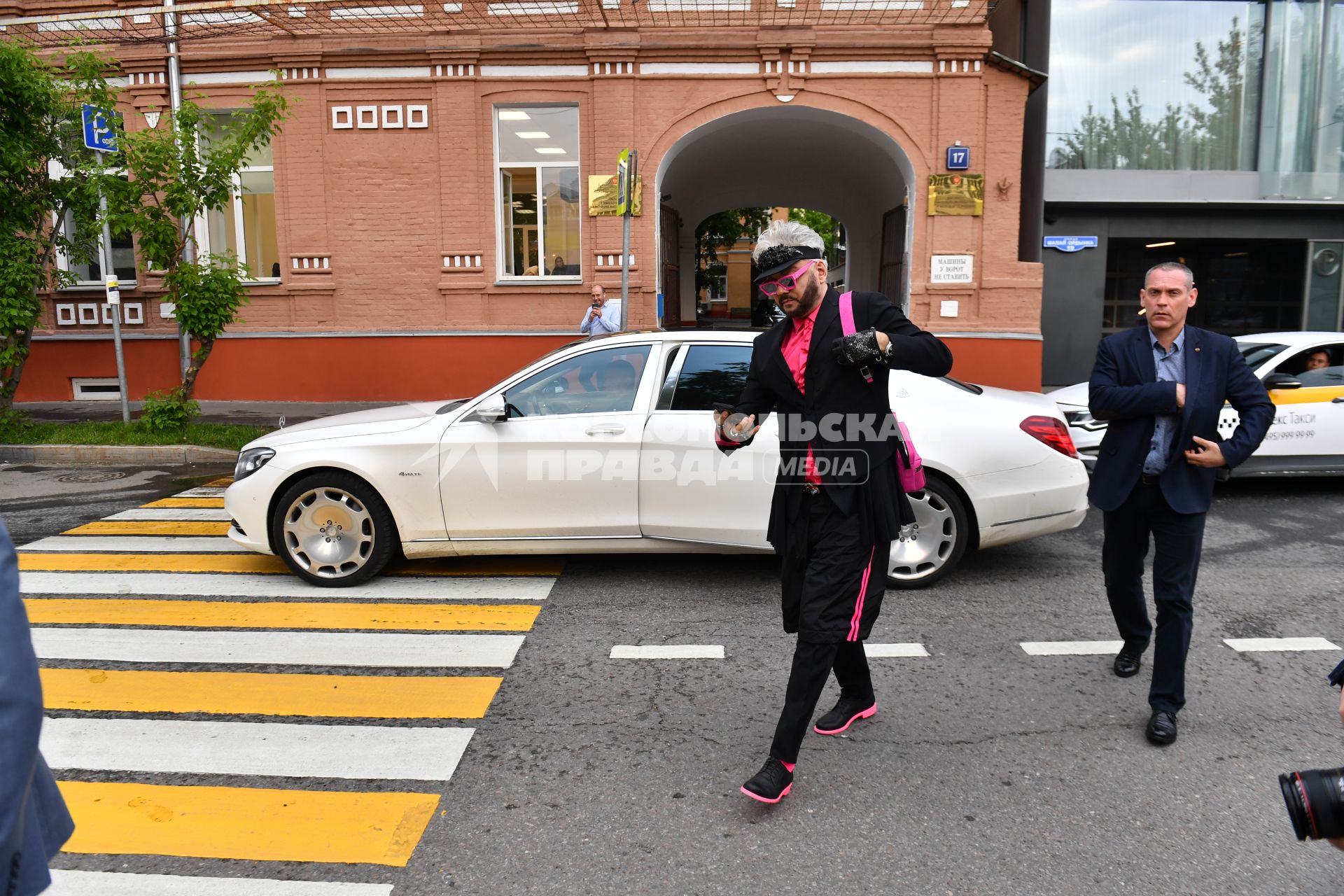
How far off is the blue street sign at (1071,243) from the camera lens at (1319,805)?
578 inches

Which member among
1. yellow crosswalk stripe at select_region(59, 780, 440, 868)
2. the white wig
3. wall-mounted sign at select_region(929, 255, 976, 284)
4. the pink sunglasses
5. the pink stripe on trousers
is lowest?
yellow crosswalk stripe at select_region(59, 780, 440, 868)

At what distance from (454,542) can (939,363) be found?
365 cm

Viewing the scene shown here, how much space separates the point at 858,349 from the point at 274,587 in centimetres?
451

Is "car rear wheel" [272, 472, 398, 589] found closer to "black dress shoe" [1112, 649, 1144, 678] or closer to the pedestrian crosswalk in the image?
the pedestrian crosswalk

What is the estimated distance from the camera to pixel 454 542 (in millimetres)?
5953

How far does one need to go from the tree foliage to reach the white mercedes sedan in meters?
11.6

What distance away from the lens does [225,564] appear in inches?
258

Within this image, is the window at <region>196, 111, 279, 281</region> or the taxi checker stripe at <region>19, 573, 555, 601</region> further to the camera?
the window at <region>196, 111, 279, 281</region>

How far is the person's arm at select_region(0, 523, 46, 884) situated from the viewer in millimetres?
1363

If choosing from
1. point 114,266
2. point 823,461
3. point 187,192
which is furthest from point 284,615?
point 114,266

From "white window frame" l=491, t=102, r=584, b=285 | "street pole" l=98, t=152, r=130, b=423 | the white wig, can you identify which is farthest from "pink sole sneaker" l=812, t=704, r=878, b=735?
"white window frame" l=491, t=102, r=584, b=285

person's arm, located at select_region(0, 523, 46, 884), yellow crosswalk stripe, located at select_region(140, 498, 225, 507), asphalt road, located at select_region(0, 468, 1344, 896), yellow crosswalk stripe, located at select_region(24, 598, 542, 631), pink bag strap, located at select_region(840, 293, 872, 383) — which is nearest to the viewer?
person's arm, located at select_region(0, 523, 46, 884)

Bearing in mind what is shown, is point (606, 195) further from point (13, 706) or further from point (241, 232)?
point (13, 706)

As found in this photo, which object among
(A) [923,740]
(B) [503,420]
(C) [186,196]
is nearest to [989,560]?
(A) [923,740]
